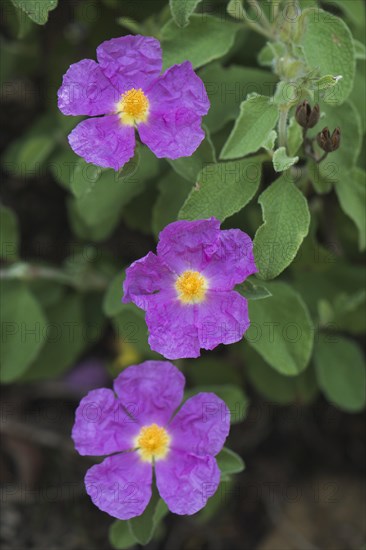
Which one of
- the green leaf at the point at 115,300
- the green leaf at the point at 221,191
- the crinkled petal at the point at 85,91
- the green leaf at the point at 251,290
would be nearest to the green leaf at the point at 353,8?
the green leaf at the point at 221,191

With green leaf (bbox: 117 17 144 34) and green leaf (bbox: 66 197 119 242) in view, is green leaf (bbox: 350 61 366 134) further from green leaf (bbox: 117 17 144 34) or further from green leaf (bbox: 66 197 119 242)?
green leaf (bbox: 66 197 119 242)

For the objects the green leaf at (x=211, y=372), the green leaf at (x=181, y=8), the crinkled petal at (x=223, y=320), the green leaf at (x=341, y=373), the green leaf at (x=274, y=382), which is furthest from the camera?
the green leaf at (x=211, y=372)

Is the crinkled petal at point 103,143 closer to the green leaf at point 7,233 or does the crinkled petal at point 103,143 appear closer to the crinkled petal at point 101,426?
the crinkled petal at point 101,426

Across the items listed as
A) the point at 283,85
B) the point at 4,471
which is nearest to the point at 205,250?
the point at 283,85

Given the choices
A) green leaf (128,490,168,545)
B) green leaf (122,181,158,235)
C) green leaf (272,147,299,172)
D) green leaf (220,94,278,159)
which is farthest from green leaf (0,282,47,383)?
green leaf (272,147,299,172)

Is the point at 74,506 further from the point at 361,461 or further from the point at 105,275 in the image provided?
the point at 361,461

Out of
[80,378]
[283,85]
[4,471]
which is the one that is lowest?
[4,471]
